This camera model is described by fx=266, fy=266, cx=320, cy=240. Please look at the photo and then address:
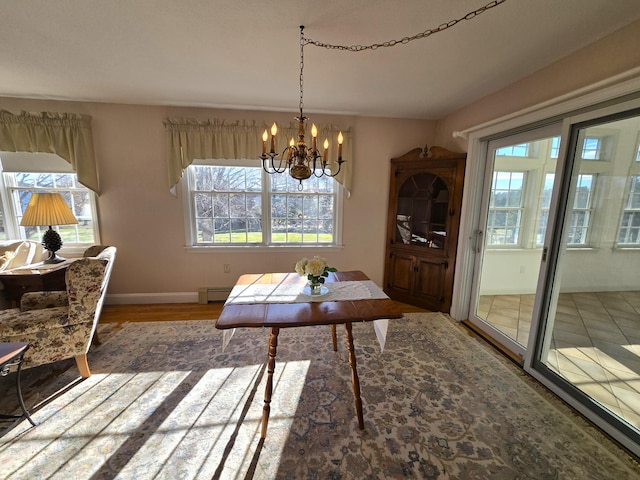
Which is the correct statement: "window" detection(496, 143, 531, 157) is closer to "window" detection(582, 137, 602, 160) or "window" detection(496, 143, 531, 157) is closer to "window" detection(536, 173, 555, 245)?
"window" detection(536, 173, 555, 245)

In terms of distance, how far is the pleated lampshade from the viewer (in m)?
2.62

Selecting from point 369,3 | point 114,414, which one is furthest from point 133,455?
point 369,3

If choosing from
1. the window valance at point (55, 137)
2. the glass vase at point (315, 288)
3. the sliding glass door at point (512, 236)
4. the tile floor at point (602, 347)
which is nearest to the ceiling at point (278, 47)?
the window valance at point (55, 137)

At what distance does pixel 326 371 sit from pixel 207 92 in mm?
2985

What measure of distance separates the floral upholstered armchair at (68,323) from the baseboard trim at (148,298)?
4.76ft

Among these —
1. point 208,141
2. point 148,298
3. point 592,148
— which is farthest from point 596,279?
point 148,298

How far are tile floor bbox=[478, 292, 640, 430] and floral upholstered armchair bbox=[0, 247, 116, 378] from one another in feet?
11.9

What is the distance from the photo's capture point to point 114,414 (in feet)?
5.79

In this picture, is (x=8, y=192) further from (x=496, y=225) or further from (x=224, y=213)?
(x=496, y=225)

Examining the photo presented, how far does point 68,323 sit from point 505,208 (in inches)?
164

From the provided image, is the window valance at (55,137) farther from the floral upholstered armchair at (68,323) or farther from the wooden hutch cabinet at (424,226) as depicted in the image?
the wooden hutch cabinet at (424,226)

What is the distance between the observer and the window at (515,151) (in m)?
2.54

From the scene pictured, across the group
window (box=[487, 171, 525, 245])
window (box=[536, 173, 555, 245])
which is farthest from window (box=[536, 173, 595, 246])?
window (box=[487, 171, 525, 245])

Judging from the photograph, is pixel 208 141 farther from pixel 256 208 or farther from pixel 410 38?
pixel 410 38
